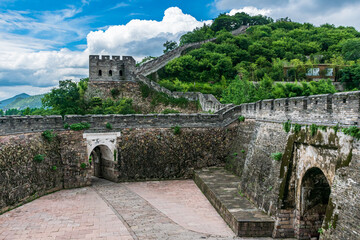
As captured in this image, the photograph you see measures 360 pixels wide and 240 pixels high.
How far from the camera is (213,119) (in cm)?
1731

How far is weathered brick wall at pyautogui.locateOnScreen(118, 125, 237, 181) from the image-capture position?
16141 millimetres

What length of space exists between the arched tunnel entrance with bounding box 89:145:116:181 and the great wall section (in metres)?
0.06

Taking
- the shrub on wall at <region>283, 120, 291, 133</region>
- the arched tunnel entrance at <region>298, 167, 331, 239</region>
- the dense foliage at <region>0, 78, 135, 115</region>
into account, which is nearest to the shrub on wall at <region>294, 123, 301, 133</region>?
the shrub on wall at <region>283, 120, 291, 133</region>

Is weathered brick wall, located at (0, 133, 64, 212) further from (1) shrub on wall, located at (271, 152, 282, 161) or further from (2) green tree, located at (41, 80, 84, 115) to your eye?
(1) shrub on wall, located at (271, 152, 282, 161)

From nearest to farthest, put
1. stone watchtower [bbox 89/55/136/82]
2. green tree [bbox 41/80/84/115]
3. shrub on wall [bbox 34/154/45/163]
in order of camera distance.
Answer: shrub on wall [bbox 34/154/45/163]
green tree [bbox 41/80/84/115]
stone watchtower [bbox 89/55/136/82]

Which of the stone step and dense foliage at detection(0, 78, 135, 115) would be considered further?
dense foliage at detection(0, 78, 135, 115)

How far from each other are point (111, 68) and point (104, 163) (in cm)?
1352

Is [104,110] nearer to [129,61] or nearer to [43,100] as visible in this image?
[43,100]

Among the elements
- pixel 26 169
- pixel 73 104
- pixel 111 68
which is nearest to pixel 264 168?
pixel 26 169

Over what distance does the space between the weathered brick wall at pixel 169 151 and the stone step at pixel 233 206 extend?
1.60 m

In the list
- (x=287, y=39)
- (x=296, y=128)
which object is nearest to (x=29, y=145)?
(x=296, y=128)

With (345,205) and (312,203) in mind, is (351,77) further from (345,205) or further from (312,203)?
(345,205)

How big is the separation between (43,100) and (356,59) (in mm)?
36814

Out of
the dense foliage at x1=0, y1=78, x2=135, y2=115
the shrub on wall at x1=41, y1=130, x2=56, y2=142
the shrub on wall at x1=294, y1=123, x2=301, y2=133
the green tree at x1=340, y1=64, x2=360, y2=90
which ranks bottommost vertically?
the shrub on wall at x1=41, y1=130, x2=56, y2=142
